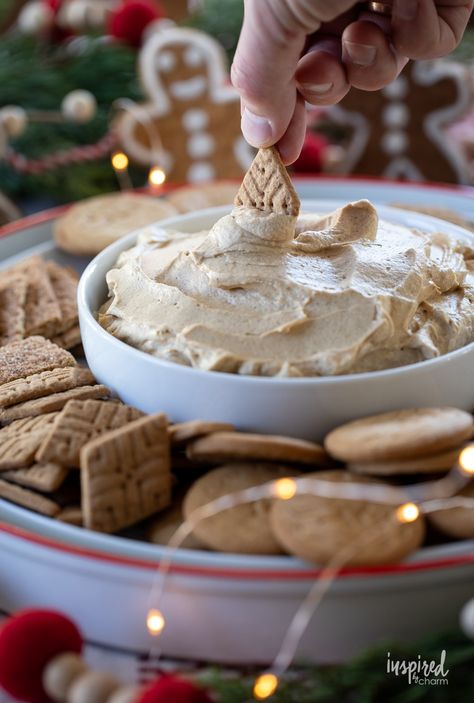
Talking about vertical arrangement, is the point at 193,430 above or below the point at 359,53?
below

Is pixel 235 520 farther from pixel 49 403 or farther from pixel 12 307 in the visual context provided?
pixel 12 307

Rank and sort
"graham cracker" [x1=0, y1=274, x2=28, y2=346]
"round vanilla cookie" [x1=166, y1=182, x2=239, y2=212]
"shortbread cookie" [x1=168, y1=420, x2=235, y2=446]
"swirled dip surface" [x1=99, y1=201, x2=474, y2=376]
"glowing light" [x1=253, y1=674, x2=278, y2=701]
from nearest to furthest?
"glowing light" [x1=253, y1=674, x2=278, y2=701] < "shortbread cookie" [x1=168, y1=420, x2=235, y2=446] < "swirled dip surface" [x1=99, y1=201, x2=474, y2=376] < "graham cracker" [x1=0, y1=274, x2=28, y2=346] < "round vanilla cookie" [x1=166, y1=182, x2=239, y2=212]

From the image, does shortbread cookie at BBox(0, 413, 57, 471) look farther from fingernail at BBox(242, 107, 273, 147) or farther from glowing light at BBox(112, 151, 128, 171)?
glowing light at BBox(112, 151, 128, 171)

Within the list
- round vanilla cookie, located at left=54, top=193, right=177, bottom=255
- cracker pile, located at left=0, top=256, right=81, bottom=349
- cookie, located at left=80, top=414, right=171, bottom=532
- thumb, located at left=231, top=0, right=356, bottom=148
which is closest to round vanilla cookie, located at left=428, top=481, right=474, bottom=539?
cookie, located at left=80, top=414, right=171, bottom=532

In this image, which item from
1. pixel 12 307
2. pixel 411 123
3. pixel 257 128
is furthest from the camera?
pixel 411 123

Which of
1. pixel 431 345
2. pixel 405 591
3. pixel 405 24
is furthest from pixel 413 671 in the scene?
pixel 405 24

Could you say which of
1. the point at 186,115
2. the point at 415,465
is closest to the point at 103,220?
the point at 186,115

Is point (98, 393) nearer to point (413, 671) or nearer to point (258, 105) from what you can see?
point (258, 105)
